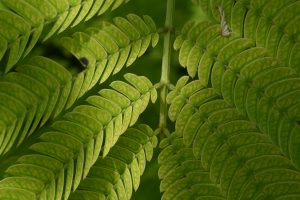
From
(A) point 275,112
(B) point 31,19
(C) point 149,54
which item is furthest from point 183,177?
(C) point 149,54

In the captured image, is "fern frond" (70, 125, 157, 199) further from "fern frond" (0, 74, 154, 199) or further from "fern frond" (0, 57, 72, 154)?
"fern frond" (0, 57, 72, 154)

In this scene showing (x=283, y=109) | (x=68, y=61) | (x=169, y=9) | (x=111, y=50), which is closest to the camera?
(x=283, y=109)

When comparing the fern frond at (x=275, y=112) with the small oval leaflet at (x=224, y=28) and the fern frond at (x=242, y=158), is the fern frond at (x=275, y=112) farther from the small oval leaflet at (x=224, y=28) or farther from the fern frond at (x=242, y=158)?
the small oval leaflet at (x=224, y=28)

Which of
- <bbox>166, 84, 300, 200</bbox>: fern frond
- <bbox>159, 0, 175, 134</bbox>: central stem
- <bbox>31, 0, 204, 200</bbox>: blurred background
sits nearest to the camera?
<bbox>166, 84, 300, 200</bbox>: fern frond

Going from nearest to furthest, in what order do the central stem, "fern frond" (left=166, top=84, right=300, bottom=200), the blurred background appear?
"fern frond" (left=166, top=84, right=300, bottom=200) < the central stem < the blurred background

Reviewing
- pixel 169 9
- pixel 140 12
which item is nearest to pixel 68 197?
pixel 169 9

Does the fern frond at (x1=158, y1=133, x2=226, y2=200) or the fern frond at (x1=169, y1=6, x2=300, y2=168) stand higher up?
the fern frond at (x1=169, y1=6, x2=300, y2=168)

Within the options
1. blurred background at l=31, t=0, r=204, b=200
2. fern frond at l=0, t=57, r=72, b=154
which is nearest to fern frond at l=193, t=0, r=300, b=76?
fern frond at l=0, t=57, r=72, b=154

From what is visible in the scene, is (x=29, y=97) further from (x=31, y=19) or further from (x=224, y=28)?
(x=224, y=28)

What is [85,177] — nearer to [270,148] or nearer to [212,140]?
[212,140]
